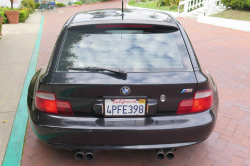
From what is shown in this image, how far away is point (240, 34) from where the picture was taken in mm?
10961

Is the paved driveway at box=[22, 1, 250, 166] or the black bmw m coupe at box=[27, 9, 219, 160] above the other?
the black bmw m coupe at box=[27, 9, 219, 160]

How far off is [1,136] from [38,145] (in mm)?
610

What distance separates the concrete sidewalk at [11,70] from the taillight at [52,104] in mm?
1047

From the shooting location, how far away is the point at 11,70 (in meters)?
5.85

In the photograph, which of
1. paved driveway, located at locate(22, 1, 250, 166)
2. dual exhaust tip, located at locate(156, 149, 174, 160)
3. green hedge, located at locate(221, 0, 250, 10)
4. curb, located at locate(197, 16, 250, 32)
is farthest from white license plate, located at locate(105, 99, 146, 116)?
green hedge, located at locate(221, 0, 250, 10)

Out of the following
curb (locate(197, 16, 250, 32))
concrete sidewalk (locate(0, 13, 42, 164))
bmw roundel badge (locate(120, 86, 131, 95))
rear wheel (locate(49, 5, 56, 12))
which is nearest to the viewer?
bmw roundel badge (locate(120, 86, 131, 95))

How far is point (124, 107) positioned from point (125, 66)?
40cm

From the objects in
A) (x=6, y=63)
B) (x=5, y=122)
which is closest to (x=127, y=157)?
(x=5, y=122)

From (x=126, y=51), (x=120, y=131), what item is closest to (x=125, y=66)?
(x=126, y=51)

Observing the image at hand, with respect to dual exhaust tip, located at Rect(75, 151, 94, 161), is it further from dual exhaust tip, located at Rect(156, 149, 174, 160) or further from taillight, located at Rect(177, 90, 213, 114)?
taillight, located at Rect(177, 90, 213, 114)

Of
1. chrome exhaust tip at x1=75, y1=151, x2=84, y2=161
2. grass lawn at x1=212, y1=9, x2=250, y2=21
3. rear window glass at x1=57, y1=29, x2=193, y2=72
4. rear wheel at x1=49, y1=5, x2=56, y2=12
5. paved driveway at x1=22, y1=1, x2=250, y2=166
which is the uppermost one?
rear wheel at x1=49, y1=5, x2=56, y2=12

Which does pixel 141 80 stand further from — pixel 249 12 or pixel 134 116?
pixel 249 12

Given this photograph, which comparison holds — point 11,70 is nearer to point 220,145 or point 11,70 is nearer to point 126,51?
point 126,51

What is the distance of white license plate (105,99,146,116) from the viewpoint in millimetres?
2227
